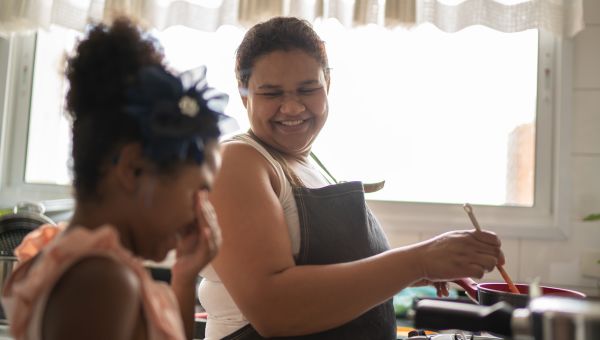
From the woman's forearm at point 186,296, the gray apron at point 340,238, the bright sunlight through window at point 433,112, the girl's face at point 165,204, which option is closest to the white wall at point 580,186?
the bright sunlight through window at point 433,112

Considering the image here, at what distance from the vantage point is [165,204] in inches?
26.8

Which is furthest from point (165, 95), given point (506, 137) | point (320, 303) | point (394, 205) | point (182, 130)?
point (506, 137)

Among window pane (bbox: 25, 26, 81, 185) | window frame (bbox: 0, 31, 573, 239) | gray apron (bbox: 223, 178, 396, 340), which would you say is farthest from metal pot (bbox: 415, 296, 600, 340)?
window pane (bbox: 25, 26, 81, 185)

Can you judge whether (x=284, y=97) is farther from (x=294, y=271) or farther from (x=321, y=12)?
(x=321, y=12)

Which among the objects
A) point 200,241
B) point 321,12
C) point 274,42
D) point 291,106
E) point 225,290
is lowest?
point 225,290

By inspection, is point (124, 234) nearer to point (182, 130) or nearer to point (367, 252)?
point (182, 130)

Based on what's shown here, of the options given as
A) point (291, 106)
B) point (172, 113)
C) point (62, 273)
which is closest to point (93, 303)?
point (62, 273)

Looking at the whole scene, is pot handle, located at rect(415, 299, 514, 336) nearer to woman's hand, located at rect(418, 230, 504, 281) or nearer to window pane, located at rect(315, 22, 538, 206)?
woman's hand, located at rect(418, 230, 504, 281)

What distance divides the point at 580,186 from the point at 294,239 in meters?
1.19

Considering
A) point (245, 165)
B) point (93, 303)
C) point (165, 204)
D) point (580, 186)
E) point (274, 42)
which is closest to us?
point (93, 303)

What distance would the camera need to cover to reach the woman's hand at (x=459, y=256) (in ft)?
3.25

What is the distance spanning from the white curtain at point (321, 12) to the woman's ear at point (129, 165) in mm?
1229

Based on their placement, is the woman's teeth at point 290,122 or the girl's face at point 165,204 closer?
the girl's face at point 165,204

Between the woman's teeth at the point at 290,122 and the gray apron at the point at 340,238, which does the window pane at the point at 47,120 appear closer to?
the woman's teeth at the point at 290,122
